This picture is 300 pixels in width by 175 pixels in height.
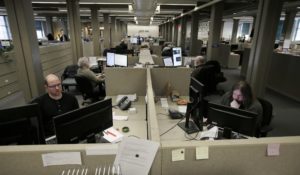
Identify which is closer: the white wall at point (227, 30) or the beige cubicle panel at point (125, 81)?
the beige cubicle panel at point (125, 81)

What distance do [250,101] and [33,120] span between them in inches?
83.7

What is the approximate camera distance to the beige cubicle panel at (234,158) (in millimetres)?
1047

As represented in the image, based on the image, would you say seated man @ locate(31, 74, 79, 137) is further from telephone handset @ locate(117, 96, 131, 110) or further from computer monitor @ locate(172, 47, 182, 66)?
computer monitor @ locate(172, 47, 182, 66)

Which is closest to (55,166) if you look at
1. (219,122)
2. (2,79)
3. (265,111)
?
(219,122)

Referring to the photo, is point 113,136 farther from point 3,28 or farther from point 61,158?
point 3,28

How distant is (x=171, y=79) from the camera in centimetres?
307

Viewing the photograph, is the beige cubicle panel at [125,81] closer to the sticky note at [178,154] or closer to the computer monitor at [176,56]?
the sticky note at [178,154]

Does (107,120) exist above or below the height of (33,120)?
below

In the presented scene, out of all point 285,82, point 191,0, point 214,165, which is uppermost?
point 191,0

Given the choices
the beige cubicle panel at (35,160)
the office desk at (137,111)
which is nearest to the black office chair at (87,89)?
the office desk at (137,111)

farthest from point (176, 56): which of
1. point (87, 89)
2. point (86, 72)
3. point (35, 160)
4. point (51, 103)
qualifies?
point (35, 160)

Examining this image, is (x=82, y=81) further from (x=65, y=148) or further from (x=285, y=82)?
(x=285, y=82)

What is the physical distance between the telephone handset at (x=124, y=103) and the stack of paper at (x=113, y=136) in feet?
1.91

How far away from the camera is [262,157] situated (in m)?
1.09
